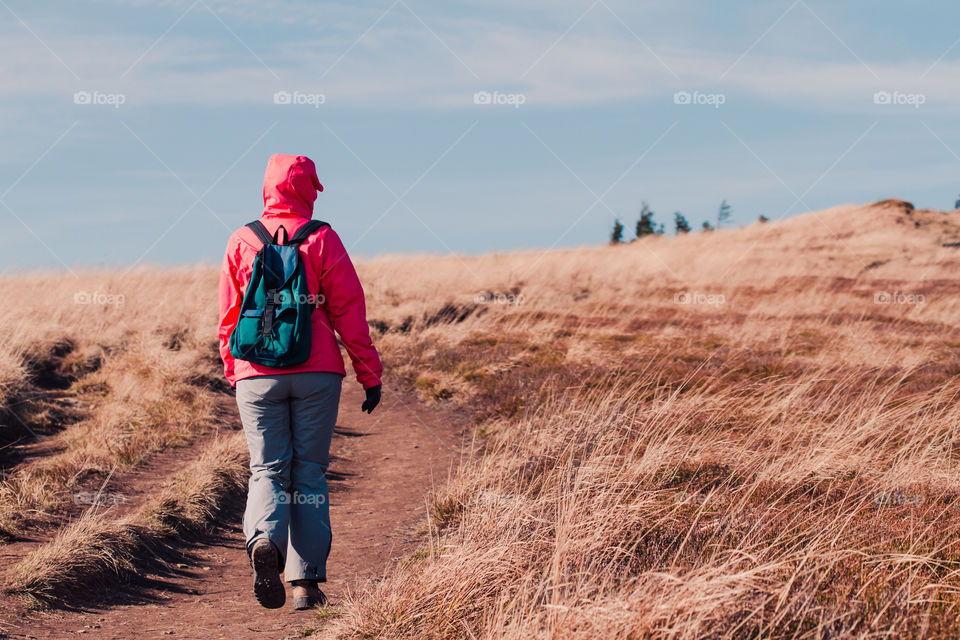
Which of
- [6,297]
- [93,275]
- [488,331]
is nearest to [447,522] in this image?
[488,331]

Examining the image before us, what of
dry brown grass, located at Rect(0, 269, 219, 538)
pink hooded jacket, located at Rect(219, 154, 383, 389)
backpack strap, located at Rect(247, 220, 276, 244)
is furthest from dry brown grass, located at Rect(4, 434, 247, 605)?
backpack strap, located at Rect(247, 220, 276, 244)

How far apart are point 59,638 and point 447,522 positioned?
2.57 metres

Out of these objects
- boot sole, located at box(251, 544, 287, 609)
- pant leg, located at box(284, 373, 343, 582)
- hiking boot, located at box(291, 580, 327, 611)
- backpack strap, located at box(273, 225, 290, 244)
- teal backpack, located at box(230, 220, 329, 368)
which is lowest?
hiking boot, located at box(291, 580, 327, 611)

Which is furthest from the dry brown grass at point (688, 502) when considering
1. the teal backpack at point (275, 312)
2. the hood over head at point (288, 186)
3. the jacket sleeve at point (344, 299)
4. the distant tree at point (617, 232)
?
the distant tree at point (617, 232)

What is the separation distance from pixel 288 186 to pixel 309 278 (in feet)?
1.78

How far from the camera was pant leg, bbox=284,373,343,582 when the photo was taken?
4262mm

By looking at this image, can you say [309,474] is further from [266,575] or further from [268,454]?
[266,575]

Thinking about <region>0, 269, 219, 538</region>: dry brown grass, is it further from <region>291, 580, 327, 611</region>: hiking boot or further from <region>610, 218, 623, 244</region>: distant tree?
<region>610, 218, 623, 244</region>: distant tree

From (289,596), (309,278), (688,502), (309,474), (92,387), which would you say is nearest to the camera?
(309,278)

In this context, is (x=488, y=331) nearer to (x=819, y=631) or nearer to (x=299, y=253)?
(x=299, y=253)

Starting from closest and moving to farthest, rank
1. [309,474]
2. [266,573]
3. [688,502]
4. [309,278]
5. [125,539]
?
[266,573], [309,278], [309,474], [688,502], [125,539]

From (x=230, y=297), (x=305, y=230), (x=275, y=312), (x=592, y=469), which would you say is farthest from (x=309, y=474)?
(x=592, y=469)

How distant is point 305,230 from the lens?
4.29 meters

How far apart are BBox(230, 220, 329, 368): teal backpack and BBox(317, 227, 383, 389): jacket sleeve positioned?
14 centimetres
